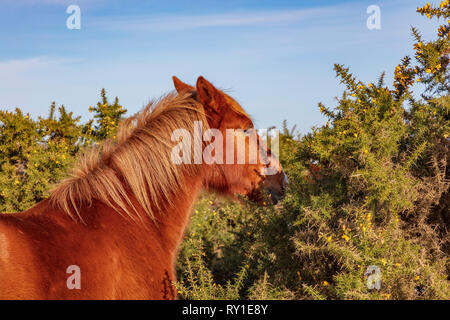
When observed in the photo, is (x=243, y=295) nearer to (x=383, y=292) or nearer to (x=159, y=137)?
(x=383, y=292)

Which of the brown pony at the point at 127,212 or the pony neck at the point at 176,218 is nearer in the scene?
the brown pony at the point at 127,212

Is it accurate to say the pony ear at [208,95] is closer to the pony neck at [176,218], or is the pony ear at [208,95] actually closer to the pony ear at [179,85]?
the pony ear at [179,85]

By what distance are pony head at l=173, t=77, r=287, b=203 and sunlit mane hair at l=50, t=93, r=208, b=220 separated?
0.12m

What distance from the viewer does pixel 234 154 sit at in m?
3.31

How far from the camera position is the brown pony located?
241 cm

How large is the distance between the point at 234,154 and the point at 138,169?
0.81 m

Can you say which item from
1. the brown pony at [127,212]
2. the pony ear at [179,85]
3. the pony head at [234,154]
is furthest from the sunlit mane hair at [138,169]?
the pony ear at [179,85]

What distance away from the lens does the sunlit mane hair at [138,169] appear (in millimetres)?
2924

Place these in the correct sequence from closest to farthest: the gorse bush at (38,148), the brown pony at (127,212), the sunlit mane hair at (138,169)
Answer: the brown pony at (127,212) → the sunlit mane hair at (138,169) → the gorse bush at (38,148)

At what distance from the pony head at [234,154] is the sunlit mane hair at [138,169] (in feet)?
0.41

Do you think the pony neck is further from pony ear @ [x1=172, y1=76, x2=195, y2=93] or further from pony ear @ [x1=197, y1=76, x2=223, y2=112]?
pony ear @ [x1=172, y1=76, x2=195, y2=93]

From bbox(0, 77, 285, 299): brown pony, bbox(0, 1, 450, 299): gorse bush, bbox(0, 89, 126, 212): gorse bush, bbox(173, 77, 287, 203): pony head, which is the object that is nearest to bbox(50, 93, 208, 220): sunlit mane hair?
bbox(0, 77, 285, 299): brown pony

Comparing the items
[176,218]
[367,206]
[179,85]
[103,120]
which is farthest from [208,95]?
[103,120]

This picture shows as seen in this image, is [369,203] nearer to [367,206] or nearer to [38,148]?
[367,206]
